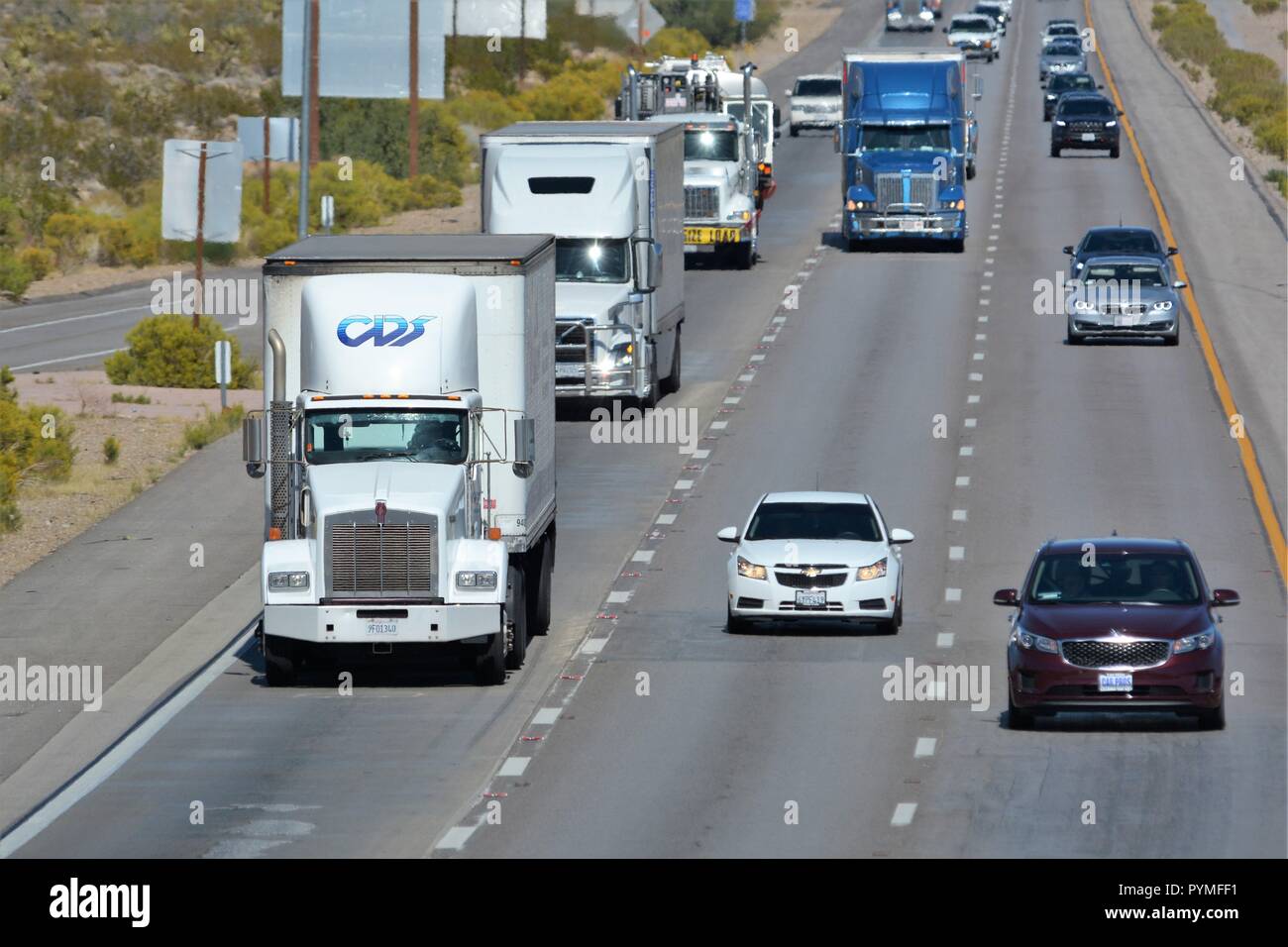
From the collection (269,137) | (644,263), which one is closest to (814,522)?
(644,263)

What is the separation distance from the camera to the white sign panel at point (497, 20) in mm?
99062

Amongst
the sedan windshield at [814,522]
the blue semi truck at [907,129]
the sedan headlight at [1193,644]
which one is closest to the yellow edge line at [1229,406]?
the sedan windshield at [814,522]

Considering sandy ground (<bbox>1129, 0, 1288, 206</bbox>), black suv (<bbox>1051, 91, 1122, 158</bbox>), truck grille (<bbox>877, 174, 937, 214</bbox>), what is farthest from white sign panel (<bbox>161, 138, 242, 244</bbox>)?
black suv (<bbox>1051, 91, 1122, 158</bbox>)

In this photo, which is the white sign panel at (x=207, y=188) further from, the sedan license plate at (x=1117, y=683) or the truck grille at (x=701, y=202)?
the sedan license plate at (x=1117, y=683)

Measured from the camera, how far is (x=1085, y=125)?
8225 cm

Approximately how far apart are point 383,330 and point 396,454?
122 cm

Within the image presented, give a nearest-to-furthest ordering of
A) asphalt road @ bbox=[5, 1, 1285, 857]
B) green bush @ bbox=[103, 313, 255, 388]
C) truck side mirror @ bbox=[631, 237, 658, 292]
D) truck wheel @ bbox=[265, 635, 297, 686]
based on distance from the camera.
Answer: asphalt road @ bbox=[5, 1, 1285, 857] → truck wheel @ bbox=[265, 635, 297, 686] → truck side mirror @ bbox=[631, 237, 658, 292] → green bush @ bbox=[103, 313, 255, 388]

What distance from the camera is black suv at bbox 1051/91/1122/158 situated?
82312 millimetres

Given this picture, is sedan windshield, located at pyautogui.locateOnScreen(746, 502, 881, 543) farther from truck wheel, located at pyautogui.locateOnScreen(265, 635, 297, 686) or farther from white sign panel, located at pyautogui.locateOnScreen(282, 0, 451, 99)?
white sign panel, located at pyautogui.locateOnScreen(282, 0, 451, 99)

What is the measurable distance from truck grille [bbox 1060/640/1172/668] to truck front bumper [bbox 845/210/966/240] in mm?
40181

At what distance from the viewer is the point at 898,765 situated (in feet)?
72.1

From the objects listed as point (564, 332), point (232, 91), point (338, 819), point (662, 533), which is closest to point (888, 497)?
point (662, 533)

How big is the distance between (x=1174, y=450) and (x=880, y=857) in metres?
22.7

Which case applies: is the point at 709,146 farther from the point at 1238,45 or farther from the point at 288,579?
the point at 1238,45
